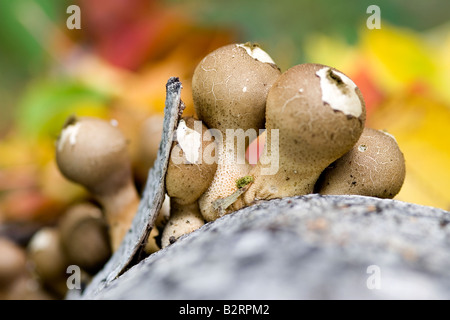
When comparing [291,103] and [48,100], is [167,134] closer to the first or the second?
[291,103]

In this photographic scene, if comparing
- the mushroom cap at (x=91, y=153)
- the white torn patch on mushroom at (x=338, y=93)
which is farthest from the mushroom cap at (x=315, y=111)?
the mushroom cap at (x=91, y=153)

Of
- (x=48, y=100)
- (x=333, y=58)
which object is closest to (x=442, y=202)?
(x=333, y=58)

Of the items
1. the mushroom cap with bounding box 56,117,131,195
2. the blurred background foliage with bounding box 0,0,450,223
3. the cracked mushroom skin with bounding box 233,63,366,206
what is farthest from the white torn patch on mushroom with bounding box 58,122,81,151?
the cracked mushroom skin with bounding box 233,63,366,206

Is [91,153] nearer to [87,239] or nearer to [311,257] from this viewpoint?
[87,239]

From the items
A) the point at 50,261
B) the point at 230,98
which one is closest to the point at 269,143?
the point at 230,98

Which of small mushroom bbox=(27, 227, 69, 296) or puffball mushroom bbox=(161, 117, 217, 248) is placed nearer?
puffball mushroom bbox=(161, 117, 217, 248)

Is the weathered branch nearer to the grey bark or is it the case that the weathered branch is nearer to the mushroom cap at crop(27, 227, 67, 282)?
the grey bark

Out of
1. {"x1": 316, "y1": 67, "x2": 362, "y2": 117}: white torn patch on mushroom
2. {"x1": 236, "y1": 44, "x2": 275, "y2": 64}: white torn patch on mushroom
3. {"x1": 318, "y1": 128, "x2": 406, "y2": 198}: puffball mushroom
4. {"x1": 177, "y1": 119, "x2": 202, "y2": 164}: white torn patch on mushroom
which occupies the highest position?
{"x1": 236, "y1": 44, "x2": 275, "y2": 64}: white torn patch on mushroom
